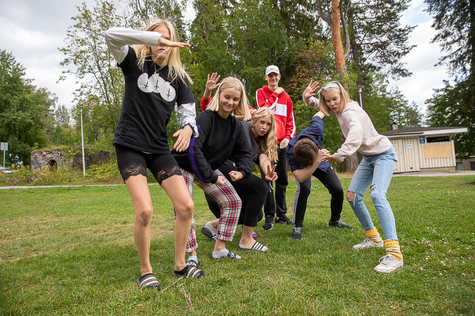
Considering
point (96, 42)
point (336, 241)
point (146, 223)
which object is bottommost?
point (336, 241)

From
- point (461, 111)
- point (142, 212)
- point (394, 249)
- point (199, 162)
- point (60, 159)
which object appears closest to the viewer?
point (142, 212)

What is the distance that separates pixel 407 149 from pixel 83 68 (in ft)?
80.5

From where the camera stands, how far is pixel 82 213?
7539 millimetres

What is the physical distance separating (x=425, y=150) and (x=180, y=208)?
2480 centimetres

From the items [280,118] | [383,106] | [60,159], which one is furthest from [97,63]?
[383,106]

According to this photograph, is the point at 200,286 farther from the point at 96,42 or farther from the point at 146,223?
the point at 96,42

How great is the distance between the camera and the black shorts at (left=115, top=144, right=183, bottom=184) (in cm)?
259

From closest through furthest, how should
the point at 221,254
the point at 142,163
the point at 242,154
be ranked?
the point at 142,163 → the point at 221,254 → the point at 242,154

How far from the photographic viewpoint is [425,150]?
23031mm

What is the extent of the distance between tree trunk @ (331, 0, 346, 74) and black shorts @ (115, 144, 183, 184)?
17418 millimetres

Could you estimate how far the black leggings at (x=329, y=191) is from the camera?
170 inches

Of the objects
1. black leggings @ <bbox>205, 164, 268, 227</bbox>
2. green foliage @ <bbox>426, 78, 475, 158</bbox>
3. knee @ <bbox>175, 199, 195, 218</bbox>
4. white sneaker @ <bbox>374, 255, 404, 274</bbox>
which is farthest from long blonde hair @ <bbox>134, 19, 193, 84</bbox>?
green foliage @ <bbox>426, 78, 475, 158</bbox>

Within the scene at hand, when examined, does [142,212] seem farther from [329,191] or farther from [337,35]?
[337,35]

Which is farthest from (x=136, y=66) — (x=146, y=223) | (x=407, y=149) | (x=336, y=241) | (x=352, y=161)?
(x=407, y=149)
